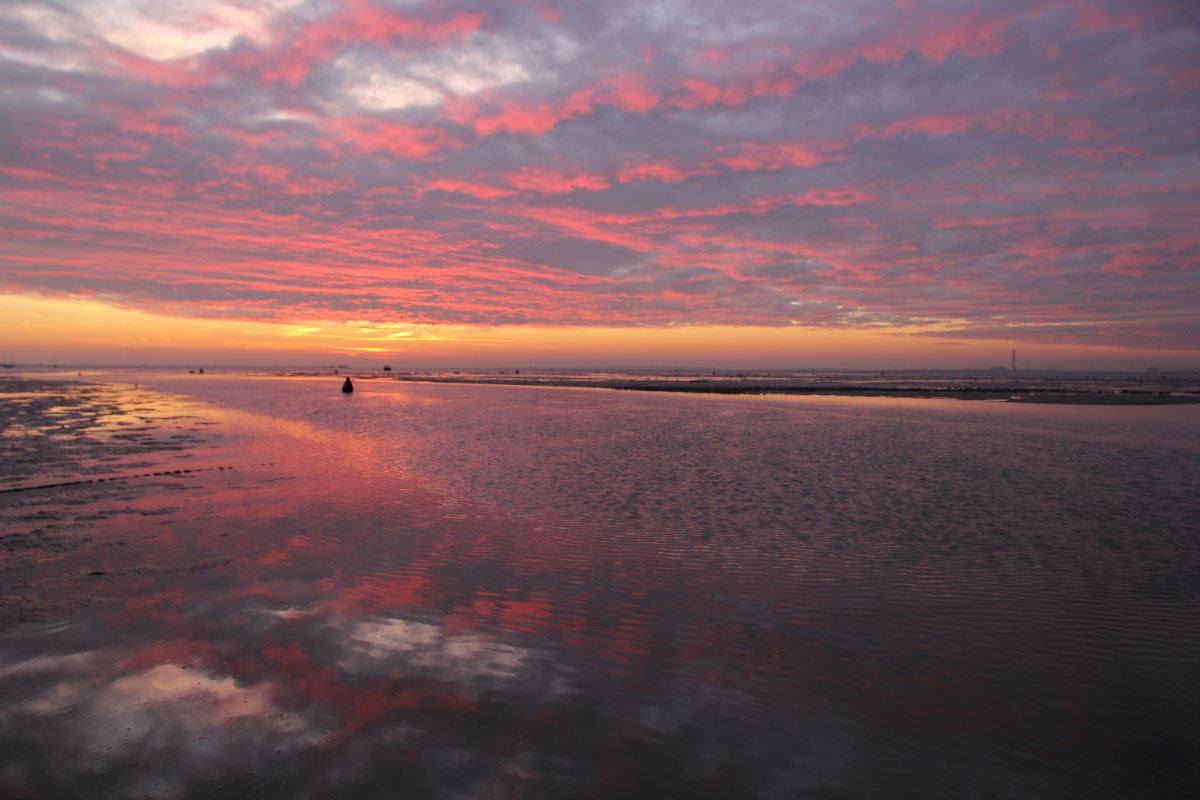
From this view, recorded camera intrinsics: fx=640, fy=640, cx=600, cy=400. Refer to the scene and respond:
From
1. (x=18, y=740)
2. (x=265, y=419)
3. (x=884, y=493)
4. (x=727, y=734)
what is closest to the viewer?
(x=18, y=740)

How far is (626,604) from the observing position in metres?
8.51

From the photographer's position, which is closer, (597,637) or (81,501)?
(597,637)

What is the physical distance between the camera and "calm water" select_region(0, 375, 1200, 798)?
4980mm

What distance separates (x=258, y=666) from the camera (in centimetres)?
653

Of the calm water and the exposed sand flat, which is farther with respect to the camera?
the exposed sand flat

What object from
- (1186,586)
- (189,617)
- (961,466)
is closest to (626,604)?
(189,617)

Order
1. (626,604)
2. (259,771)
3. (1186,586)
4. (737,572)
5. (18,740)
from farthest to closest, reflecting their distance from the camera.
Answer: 1. (737,572)
2. (1186,586)
3. (626,604)
4. (18,740)
5. (259,771)

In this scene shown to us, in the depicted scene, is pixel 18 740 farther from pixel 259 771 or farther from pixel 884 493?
pixel 884 493

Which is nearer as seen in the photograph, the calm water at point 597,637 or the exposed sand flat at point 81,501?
the calm water at point 597,637

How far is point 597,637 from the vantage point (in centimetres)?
745

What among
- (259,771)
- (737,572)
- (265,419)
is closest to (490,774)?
(259,771)

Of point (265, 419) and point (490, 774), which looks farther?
point (265, 419)

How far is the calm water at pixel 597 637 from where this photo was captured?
498cm

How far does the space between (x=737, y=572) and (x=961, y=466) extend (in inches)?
561
